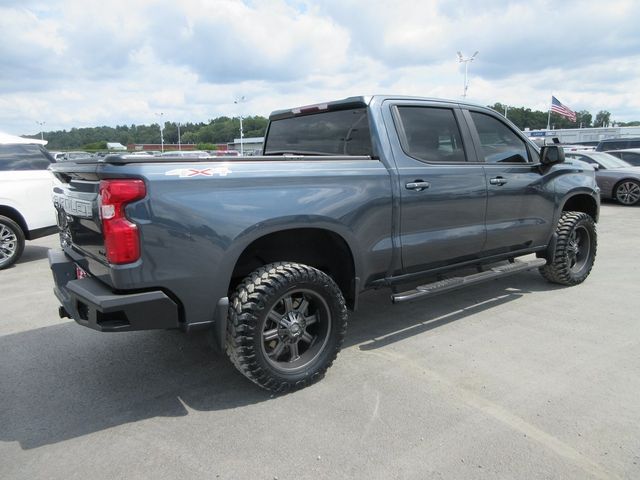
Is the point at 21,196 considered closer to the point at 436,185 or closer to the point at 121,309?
the point at 121,309

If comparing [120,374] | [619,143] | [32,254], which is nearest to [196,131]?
[619,143]

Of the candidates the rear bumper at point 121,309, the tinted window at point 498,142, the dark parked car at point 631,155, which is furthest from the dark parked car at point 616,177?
the rear bumper at point 121,309

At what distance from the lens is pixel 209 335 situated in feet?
9.98

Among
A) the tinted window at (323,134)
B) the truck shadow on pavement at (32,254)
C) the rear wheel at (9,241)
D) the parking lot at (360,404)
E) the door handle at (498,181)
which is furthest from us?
the truck shadow on pavement at (32,254)

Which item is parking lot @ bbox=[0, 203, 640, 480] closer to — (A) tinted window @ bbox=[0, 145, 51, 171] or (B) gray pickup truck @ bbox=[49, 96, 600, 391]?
(B) gray pickup truck @ bbox=[49, 96, 600, 391]

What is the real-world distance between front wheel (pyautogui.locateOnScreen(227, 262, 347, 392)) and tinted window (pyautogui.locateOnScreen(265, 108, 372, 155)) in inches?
47.2

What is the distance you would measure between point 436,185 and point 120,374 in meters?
2.75

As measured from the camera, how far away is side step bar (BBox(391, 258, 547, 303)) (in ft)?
12.2

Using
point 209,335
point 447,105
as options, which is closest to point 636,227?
point 447,105

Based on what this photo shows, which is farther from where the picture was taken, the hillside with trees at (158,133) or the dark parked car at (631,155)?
the hillside with trees at (158,133)

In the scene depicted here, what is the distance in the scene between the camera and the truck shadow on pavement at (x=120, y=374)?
9.59ft

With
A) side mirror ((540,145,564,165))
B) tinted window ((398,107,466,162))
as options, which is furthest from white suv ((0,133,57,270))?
side mirror ((540,145,564,165))

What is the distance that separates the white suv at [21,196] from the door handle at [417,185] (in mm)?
5786

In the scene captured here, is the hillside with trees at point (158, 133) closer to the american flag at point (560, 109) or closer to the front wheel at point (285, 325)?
the american flag at point (560, 109)
